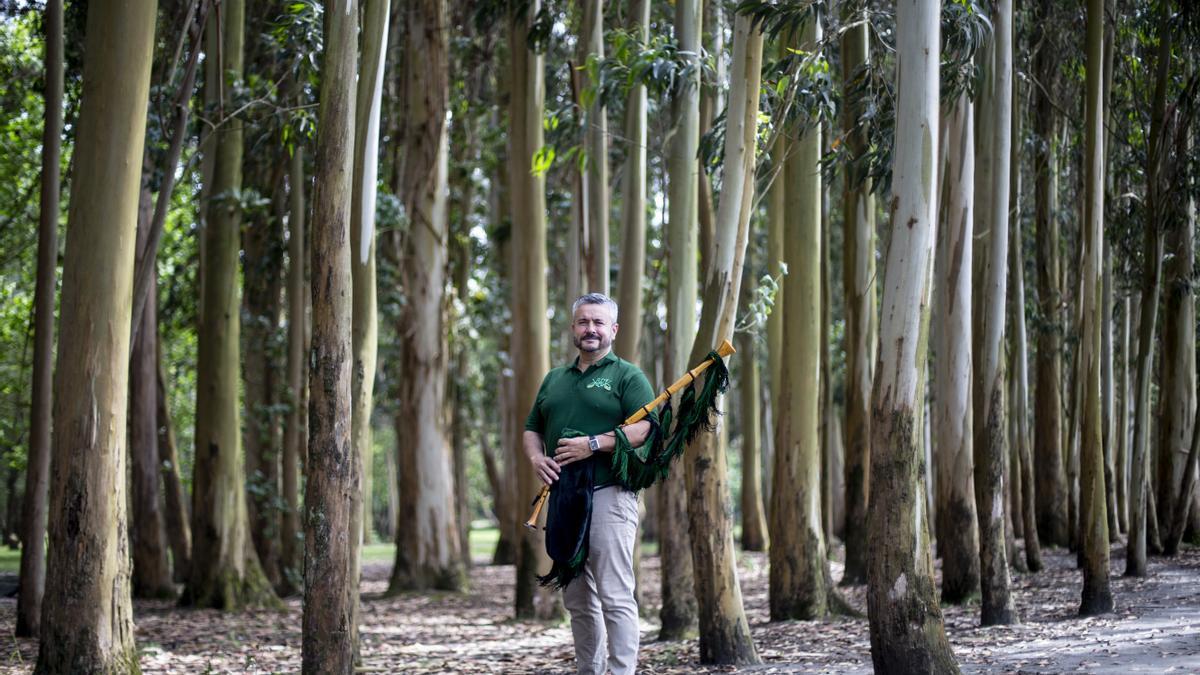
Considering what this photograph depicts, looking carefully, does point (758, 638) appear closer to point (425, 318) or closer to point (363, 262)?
point (363, 262)

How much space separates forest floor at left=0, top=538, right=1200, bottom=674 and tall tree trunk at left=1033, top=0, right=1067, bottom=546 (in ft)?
5.64

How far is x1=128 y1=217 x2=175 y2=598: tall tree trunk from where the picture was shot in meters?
13.8

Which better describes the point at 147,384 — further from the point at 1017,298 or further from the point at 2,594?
the point at 1017,298

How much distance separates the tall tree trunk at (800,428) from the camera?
998cm

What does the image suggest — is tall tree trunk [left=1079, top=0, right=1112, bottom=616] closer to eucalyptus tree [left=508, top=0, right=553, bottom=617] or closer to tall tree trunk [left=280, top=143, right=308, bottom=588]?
eucalyptus tree [left=508, top=0, right=553, bottom=617]

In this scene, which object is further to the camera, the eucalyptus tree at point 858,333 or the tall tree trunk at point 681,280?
the eucalyptus tree at point 858,333

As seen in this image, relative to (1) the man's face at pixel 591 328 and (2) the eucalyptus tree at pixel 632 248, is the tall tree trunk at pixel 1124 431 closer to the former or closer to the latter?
(2) the eucalyptus tree at pixel 632 248

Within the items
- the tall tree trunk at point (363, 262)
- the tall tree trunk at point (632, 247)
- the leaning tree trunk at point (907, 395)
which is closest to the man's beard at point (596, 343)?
the leaning tree trunk at point (907, 395)

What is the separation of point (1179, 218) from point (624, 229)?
586 centimetres

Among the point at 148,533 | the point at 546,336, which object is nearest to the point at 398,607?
the point at 148,533

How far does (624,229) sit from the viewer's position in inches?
424

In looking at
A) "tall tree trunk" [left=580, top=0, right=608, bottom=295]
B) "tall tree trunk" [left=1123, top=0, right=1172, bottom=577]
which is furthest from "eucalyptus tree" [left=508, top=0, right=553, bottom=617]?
"tall tree trunk" [left=1123, top=0, right=1172, bottom=577]

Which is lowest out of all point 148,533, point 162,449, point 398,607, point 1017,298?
point 398,607

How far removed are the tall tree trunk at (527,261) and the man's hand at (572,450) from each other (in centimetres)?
590
